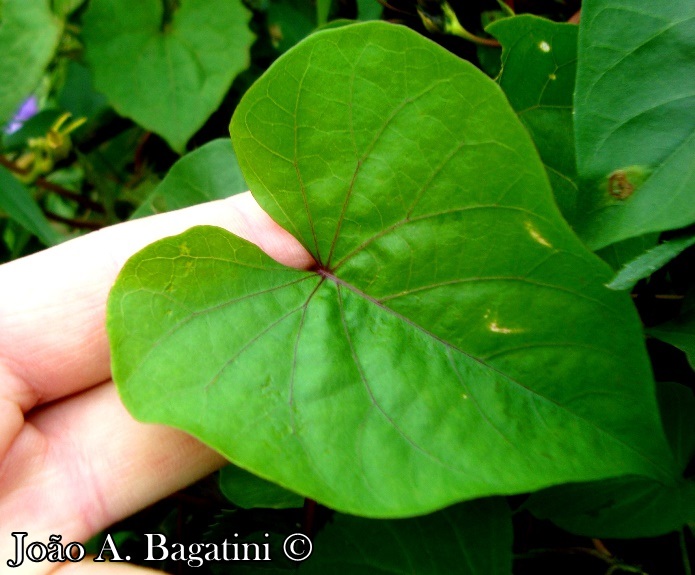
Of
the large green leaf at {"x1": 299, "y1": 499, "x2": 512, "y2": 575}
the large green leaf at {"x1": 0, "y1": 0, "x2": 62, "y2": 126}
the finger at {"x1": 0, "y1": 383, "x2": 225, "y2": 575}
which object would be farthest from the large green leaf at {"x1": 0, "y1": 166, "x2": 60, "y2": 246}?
the large green leaf at {"x1": 299, "y1": 499, "x2": 512, "y2": 575}

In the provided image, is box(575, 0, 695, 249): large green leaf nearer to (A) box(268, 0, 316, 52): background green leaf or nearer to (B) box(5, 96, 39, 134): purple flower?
(A) box(268, 0, 316, 52): background green leaf

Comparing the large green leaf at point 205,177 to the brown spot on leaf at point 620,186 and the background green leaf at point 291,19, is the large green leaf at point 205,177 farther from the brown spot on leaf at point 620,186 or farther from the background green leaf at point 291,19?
the brown spot on leaf at point 620,186

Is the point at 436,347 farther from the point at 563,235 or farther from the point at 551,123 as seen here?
the point at 551,123

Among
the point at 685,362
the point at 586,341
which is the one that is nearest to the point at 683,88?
the point at 586,341

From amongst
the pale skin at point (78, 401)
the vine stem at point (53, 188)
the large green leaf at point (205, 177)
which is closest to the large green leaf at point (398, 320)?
the pale skin at point (78, 401)

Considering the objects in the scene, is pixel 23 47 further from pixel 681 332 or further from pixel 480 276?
pixel 681 332
